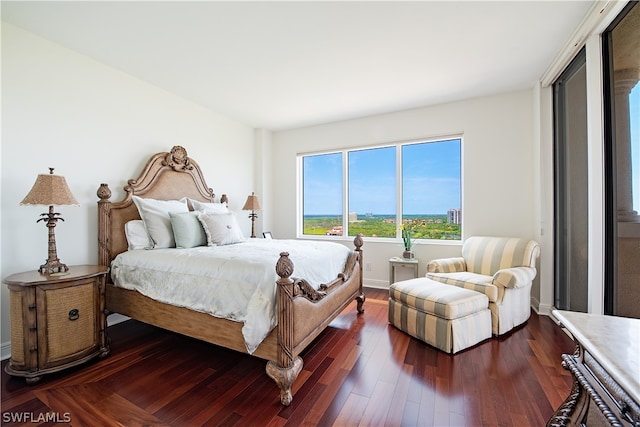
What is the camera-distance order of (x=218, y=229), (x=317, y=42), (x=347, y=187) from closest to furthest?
(x=317, y=42), (x=218, y=229), (x=347, y=187)

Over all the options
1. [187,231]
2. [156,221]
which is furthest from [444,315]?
[156,221]

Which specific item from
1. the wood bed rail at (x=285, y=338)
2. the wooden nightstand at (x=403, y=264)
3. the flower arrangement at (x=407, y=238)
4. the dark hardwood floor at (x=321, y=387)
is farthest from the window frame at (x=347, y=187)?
the wood bed rail at (x=285, y=338)

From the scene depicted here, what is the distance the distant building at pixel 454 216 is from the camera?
360 centimetres

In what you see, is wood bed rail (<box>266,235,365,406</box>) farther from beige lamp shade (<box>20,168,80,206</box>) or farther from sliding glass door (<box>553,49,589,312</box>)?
sliding glass door (<box>553,49,589,312</box>)

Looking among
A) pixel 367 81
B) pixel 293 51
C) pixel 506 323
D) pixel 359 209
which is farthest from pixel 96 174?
pixel 506 323

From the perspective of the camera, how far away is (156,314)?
2.15 m

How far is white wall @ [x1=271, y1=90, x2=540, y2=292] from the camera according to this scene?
10.4 feet

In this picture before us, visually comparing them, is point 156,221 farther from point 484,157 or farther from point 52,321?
point 484,157

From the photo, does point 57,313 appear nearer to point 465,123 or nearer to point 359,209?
point 359,209

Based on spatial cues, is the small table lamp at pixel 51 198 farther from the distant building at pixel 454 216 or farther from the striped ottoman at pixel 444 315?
the distant building at pixel 454 216

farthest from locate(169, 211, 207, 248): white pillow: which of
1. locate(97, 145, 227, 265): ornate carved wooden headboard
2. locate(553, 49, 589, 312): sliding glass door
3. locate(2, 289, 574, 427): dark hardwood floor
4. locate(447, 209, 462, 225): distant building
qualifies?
locate(553, 49, 589, 312): sliding glass door

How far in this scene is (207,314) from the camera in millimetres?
1868

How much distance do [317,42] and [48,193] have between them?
7.85ft

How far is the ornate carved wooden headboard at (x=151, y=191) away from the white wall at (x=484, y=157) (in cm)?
246
